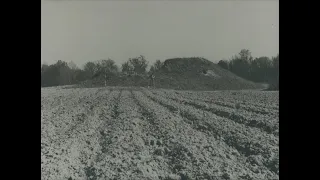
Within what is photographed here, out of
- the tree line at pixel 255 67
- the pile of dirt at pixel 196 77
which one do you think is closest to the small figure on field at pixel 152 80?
the pile of dirt at pixel 196 77

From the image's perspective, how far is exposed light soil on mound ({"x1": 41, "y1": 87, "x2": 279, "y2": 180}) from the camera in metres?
2.13

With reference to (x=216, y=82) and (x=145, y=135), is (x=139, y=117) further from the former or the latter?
(x=216, y=82)

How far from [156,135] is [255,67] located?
0.83 metres

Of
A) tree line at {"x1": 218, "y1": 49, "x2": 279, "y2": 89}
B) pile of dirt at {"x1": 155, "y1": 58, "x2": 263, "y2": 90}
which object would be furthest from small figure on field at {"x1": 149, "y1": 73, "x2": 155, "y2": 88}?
tree line at {"x1": 218, "y1": 49, "x2": 279, "y2": 89}

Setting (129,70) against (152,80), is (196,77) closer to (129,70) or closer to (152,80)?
(152,80)

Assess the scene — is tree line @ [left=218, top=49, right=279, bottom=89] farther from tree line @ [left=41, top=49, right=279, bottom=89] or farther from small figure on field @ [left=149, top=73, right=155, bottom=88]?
small figure on field @ [left=149, top=73, right=155, bottom=88]

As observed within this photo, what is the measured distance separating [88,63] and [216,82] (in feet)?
3.08

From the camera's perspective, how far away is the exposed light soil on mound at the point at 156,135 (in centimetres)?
213

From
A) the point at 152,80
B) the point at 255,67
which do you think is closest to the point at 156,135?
the point at 152,80

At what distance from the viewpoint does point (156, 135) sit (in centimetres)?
237

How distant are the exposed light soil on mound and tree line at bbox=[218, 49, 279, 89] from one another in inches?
4.4

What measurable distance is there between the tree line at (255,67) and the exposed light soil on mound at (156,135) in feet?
0.37
